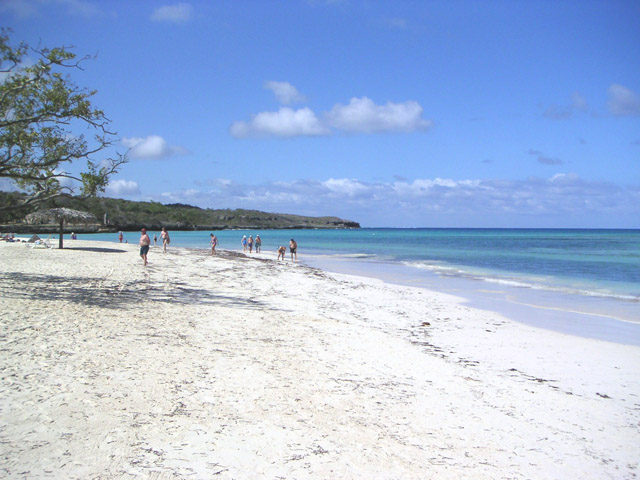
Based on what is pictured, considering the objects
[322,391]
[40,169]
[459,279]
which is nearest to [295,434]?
[322,391]

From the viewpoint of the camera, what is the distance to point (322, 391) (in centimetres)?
589

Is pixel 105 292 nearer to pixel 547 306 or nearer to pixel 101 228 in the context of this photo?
pixel 547 306

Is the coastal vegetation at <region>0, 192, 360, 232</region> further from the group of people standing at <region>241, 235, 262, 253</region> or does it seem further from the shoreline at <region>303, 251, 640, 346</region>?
the shoreline at <region>303, 251, 640, 346</region>

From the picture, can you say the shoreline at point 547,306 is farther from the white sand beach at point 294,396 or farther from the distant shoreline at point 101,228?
the distant shoreline at point 101,228

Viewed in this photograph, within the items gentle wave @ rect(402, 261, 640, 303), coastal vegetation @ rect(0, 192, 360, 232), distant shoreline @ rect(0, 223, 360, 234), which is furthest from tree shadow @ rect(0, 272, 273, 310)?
coastal vegetation @ rect(0, 192, 360, 232)

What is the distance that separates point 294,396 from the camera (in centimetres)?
564

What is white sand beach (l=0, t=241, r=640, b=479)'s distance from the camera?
13.6 ft

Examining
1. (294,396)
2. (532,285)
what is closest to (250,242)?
(532,285)

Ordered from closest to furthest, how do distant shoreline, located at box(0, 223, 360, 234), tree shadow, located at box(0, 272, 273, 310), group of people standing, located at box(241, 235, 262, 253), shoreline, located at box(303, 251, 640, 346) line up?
tree shadow, located at box(0, 272, 273, 310) → shoreline, located at box(303, 251, 640, 346) → group of people standing, located at box(241, 235, 262, 253) → distant shoreline, located at box(0, 223, 360, 234)

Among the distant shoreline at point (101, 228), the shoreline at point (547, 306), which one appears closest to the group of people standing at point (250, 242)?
the distant shoreline at point (101, 228)

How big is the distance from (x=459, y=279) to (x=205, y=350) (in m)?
17.5

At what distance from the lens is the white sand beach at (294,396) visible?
4.14 meters

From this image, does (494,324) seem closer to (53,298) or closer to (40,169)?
(53,298)

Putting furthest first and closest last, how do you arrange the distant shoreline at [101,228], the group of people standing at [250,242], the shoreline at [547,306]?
the distant shoreline at [101,228] → the group of people standing at [250,242] → the shoreline at [547,306]
